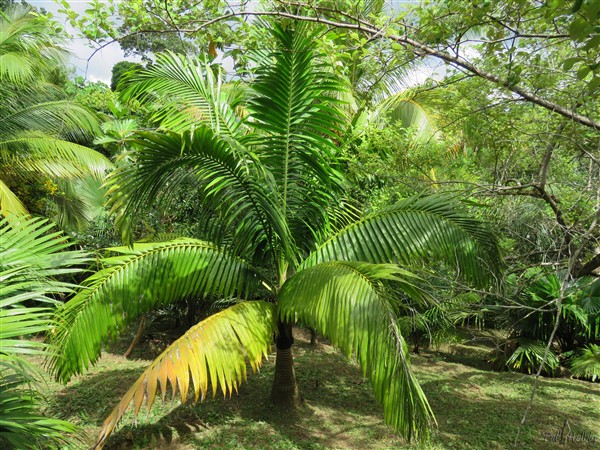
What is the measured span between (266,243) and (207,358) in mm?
1696

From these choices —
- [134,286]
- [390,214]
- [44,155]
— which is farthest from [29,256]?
[44,155]

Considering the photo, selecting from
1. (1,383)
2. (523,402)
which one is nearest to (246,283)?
(1,383)

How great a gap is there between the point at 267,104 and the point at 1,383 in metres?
2.96

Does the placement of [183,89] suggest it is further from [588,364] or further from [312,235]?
[588,364]

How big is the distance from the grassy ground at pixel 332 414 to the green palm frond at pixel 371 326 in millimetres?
1564

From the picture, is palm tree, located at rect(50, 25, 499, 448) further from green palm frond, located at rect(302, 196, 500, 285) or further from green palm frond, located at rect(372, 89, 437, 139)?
green palm frond, located at rect(372, 89, 437, 139)

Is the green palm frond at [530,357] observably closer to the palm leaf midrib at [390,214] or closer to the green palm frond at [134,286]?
the palm leaf midrib at [390,214]

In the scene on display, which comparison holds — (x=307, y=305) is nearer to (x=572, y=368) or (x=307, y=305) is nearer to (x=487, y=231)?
(x=487, y=231)

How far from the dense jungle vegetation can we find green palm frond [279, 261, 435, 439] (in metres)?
0.01

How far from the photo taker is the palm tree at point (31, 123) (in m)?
7.09

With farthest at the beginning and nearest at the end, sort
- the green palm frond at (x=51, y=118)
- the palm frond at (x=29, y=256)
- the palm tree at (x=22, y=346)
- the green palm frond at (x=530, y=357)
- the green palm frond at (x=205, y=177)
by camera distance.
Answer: the green palm frond at (x=51, y=118)
the green palm frond at (x=530, y=357)
the green palm frond at (x=205, y=177)
the palm frond at (x=29, y=256)
the palm tree at (x=22, y=346)

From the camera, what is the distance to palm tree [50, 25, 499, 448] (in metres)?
3.12

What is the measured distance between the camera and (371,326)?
290 centimetres

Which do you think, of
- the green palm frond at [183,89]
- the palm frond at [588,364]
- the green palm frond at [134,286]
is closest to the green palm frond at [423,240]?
the green palm frond at [134,286]
